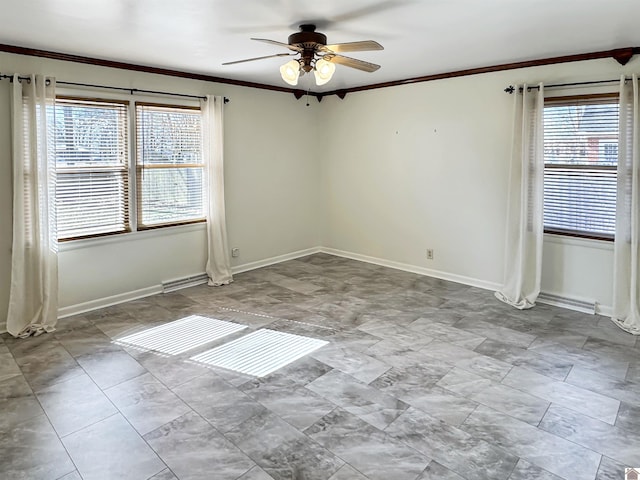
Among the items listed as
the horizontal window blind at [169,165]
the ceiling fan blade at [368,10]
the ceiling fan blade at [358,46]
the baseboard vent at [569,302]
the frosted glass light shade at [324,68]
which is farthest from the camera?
the horizontal window blind at [169,165]

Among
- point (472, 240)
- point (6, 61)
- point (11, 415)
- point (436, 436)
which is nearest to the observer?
point (436, 436)

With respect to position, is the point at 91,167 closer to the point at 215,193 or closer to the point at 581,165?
the point at 215,193

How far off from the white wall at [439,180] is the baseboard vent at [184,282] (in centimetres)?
227

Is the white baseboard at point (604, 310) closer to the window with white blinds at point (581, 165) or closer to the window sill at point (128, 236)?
the window with white blinds at point (581, 165)

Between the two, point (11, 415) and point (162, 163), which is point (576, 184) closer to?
point (162, 163)

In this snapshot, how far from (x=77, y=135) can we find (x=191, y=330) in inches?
85.7

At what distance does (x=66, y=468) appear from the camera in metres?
A: 2.17

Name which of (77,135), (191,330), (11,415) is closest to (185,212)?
(77,135)

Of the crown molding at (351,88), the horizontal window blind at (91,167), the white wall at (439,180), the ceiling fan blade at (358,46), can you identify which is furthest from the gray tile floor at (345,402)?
the crown molding at (351,88)

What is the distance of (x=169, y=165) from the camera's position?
4.98 meters

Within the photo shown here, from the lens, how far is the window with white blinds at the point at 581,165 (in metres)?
4.18

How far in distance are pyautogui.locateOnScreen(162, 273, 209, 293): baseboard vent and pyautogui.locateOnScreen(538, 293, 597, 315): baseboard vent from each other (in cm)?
385

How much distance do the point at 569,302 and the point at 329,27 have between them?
11.6 feet

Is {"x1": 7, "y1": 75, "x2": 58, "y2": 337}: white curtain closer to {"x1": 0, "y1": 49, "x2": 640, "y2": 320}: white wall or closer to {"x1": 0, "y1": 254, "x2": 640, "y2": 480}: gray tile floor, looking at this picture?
{"x1": 0, "y1": 49, "x2": 640, "y2": 320}: white wall
